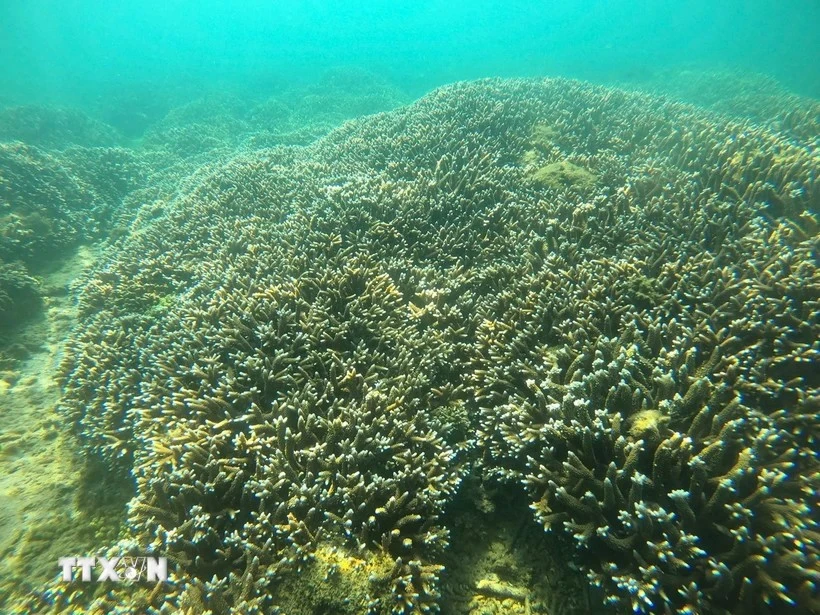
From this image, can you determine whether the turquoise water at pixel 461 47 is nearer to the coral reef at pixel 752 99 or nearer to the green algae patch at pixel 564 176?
the coral reef at pixel 752 99

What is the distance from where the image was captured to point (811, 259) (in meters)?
4.27

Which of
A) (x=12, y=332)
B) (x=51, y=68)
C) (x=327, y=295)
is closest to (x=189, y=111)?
(x=12, y=332)

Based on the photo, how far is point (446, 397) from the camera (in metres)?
4.32

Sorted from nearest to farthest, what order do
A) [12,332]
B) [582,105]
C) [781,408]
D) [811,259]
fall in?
[781,408]
[811,259]
[12,332]
[582,105]

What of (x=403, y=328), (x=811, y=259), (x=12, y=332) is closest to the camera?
(x=811, y=259)

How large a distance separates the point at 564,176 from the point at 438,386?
19.2ft

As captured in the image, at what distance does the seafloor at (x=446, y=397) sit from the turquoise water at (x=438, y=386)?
0.03 metres

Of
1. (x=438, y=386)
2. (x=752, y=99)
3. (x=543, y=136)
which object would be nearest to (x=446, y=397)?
(x=438, y=386)

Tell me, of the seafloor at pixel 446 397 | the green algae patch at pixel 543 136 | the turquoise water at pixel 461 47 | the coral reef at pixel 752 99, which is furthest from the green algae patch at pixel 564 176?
the turquoise water at pixel 461 47

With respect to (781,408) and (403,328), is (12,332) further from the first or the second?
(781,408)

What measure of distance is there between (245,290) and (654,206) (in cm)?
677

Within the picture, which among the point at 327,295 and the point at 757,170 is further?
the point at 757,170

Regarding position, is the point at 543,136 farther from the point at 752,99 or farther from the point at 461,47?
the point at 461,47

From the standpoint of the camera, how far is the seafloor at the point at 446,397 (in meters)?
2.82
